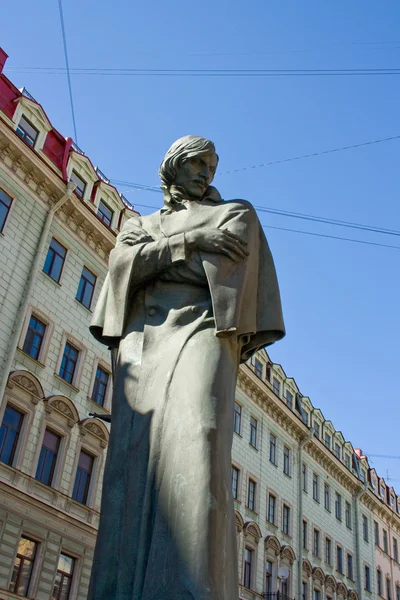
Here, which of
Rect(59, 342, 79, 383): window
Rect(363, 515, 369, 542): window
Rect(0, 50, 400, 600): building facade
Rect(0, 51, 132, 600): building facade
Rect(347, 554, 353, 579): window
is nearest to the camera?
Rect(0, 51, 132, 600): building facade

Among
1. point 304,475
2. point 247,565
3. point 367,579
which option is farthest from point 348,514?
point 247,565

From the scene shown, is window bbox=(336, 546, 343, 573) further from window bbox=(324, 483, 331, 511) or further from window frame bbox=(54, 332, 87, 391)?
window frame bbox=(54, 332, 87, 391)

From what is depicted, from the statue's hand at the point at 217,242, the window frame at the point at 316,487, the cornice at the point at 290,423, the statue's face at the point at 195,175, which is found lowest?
the statue's hand at the point at 217,242

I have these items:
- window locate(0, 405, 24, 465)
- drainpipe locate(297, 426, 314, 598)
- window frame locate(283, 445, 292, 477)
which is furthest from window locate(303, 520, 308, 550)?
window locate(0, 405, 24, 465)

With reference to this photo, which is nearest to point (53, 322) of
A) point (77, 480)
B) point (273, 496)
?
point (77, 480)

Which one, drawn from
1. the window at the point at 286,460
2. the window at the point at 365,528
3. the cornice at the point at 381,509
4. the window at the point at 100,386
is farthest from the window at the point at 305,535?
the window at the point at 100,386

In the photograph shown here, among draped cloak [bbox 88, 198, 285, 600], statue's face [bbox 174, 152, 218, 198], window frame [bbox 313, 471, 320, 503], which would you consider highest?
window frame [bbox 313, 471, 320, 503]

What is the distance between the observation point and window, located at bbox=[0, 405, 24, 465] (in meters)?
19.9

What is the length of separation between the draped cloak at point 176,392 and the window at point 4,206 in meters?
19.0

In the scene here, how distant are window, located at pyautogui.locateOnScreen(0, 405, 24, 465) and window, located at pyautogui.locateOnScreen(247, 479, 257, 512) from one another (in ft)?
48.8

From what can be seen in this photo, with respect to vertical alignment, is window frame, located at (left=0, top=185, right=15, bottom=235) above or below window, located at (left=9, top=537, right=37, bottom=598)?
above

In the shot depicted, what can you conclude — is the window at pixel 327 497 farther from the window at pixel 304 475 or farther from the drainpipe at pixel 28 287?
the drainpipe at pixel 28 287

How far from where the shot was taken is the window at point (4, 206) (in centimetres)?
2208

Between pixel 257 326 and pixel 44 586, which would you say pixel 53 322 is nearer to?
pixel 44 586
